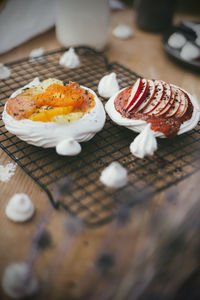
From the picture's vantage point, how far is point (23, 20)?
2010mm

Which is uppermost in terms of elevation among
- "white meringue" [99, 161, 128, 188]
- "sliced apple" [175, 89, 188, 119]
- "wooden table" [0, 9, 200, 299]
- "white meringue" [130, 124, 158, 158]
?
"sliced apple" [175, 89, 188, 119]

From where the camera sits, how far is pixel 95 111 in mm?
1188

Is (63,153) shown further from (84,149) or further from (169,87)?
(169,87)

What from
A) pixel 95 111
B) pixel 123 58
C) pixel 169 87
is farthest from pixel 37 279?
pixel 123 58

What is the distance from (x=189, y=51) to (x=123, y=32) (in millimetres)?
666

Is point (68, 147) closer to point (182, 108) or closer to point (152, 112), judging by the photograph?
point (152, 112)

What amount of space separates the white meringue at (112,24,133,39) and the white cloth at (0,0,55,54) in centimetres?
47

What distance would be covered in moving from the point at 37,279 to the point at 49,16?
6.27ft

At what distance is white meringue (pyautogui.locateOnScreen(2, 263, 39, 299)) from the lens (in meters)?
0.76

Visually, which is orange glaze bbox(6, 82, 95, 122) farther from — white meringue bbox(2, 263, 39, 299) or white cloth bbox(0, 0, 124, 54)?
white cloth bbox(0, 0, 124, 54)

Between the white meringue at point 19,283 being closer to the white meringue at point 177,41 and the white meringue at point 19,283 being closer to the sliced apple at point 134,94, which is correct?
the sliced apple at point 134,94

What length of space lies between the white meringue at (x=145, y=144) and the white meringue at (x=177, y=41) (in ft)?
3.07

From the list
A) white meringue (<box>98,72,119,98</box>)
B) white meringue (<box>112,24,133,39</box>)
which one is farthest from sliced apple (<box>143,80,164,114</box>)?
white meringue (<box>112,24,133,39</box>)

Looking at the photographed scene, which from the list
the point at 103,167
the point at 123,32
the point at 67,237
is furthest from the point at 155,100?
the point at 123,32
